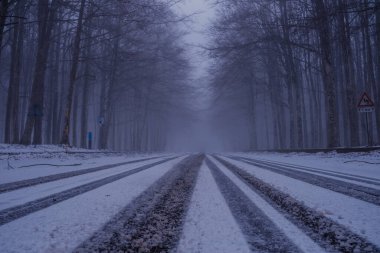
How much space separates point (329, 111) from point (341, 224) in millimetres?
13866

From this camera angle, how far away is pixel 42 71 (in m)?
14.6

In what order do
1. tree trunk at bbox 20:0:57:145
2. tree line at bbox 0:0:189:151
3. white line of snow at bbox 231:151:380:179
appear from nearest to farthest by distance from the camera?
1. white line of snow at bbox 231:151:380:179
2. tree trunk at bbox 20:0:57:145
3. tree line at bbox 0:0:189:151

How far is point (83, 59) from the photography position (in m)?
16.8

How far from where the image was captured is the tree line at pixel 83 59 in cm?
1405

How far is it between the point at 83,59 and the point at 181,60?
356 inches

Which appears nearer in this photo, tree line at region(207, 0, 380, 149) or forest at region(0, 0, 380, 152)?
tree line at region(207, 0, 380, 149)

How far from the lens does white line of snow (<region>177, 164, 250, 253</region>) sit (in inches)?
51.4

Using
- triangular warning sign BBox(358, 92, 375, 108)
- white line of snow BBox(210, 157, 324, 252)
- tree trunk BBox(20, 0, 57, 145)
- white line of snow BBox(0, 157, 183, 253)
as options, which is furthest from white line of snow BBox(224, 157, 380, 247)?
tree trunk BBox(20, 0, 57, 145)

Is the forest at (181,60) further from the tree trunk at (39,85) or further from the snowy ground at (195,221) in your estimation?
the snowy ground at (195,221)

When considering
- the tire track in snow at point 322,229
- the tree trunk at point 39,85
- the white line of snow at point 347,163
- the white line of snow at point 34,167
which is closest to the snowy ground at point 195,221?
the tire track in snow at point 322,229

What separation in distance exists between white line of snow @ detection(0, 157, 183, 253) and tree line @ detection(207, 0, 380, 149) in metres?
9.16

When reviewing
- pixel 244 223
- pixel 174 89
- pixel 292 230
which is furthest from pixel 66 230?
pixel 174 89

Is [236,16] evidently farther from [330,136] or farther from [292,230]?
[292,230]

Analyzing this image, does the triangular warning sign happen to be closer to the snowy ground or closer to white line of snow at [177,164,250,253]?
the snowy ground
